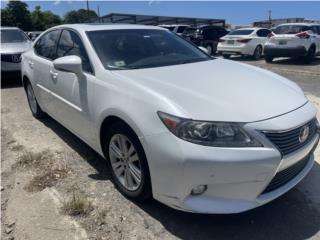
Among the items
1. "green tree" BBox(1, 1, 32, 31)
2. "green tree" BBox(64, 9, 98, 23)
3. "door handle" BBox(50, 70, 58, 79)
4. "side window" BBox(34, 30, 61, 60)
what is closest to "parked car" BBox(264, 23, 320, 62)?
"side window" BBox(34, 30, 61, 60)

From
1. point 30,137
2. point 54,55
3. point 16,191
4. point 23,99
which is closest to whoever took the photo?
point 16,191

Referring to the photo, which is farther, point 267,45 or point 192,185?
point 267,45

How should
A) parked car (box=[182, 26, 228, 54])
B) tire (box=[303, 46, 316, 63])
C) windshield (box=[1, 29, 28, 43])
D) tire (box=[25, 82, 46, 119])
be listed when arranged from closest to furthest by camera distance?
tire (box=[25, 82, 46, 119]) → windshield (box=[1, 29, 28, 43]) → tire (box=[303, 46, 316, 63]) → parked car (box=[182, 26, 228, 54])

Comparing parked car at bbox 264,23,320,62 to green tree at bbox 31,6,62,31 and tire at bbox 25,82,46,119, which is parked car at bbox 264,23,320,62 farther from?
green tree at bbox 31,6,62,31

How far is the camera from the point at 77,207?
3156 millimetres

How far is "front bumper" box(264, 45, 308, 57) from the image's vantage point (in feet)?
45.2

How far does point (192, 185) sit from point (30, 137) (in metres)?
3.35

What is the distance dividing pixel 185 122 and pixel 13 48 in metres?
8.60

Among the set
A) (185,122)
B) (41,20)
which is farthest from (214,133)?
(41,20)

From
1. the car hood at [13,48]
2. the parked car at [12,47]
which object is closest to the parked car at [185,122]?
the parked car at [12,47]

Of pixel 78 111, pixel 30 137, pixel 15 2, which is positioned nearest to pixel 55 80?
pixel 78 111

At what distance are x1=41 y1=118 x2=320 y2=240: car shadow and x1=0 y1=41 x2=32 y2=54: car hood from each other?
25.8 ft

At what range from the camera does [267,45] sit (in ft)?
47.7

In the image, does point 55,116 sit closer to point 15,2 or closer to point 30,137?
point 30,137
